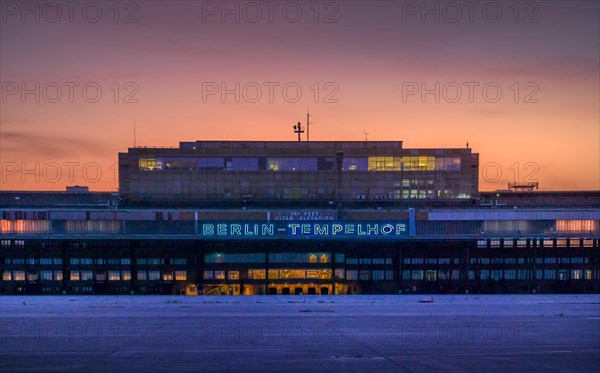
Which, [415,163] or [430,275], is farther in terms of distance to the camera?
[415,163]

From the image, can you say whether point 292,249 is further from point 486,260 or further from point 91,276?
point 91,276

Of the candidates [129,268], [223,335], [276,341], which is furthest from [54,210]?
[276,341]

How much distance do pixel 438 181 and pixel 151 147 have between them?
32082 millimetres

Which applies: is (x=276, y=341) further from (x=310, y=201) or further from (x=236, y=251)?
(x=310, y=201)

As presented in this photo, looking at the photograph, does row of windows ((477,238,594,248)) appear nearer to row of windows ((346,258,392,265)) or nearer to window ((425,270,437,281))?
window ((425,270,437,281))

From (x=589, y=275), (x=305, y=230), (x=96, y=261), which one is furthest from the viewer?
(x=589, y=275)

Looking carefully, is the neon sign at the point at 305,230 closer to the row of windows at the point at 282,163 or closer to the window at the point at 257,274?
the window at the point at 257,274

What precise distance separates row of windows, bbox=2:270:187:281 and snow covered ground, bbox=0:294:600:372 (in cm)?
339

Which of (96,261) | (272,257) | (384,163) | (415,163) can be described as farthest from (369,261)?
(96,261)

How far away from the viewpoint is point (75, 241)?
5284 centimetres

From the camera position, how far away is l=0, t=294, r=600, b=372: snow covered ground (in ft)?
94.5

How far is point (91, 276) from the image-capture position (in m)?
53.2

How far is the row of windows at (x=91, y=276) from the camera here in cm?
5288

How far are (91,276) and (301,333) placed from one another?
87.8ft
